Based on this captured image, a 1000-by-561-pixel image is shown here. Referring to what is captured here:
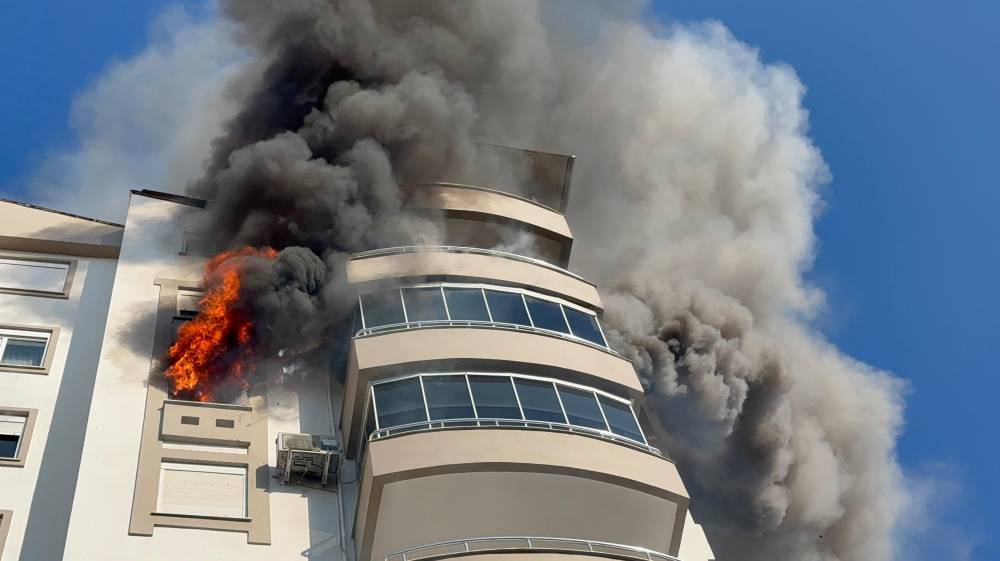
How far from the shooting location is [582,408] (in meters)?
21.0

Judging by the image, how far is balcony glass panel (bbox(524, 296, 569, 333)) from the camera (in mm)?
22953

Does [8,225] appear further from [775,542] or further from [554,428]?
[775,542]

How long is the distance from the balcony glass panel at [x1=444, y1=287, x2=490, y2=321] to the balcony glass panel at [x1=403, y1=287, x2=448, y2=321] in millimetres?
182

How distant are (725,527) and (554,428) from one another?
11.1 m

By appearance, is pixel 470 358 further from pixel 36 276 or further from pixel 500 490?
pixel 36 276

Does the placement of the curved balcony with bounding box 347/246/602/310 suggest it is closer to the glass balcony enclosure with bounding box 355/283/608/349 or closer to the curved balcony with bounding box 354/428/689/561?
the glass balcony enclosure with bounding box 355/283/608/349

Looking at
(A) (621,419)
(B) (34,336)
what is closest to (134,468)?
(B) (34,336)

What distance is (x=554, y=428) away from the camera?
1978 centimetres

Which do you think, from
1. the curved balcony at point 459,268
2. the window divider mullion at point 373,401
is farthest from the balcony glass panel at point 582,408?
the window divider mullion at point 373,401


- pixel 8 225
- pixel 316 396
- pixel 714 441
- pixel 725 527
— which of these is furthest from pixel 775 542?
pixel 8 225

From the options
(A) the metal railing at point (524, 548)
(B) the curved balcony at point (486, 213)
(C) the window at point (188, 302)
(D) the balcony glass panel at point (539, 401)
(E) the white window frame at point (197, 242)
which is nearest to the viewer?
(A) the metal railing at point (524, 548)

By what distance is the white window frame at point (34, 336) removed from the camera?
22.1 m

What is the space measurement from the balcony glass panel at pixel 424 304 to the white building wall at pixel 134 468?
223cm

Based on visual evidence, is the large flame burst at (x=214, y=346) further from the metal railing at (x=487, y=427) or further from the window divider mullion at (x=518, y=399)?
the window divider mullion at (x=518, y=399)
